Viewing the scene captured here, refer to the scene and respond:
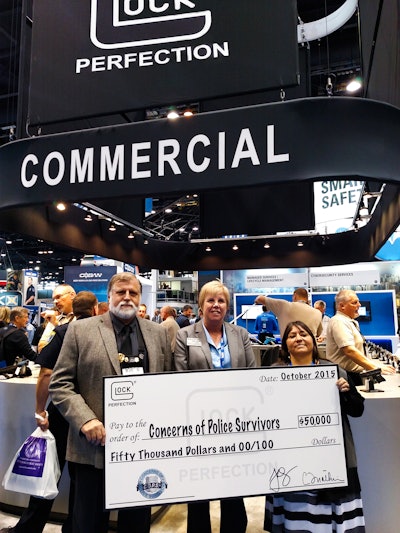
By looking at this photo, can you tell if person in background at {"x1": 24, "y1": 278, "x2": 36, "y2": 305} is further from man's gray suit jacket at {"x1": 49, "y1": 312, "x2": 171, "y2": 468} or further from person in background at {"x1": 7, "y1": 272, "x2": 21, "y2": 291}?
man's gray suit jacket at {"x1": 49, "y1": 312, "x2": 171, "y2": 468}

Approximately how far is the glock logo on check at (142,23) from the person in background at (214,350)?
119cm

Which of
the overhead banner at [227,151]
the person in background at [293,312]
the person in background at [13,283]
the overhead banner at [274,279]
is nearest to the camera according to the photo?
the overhead banner at [227,151]

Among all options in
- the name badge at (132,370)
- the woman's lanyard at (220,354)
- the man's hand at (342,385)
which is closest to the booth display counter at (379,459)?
the man's hand at (342,385)

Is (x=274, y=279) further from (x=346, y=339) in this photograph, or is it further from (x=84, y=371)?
(x=84, y=371)

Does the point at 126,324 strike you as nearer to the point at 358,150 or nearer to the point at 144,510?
the point at 144,510

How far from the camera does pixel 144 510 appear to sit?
1.89 meters

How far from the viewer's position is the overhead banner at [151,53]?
1.38 meters

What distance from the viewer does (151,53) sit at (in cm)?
148

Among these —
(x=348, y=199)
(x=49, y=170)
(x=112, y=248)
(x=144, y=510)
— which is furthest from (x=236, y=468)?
(x=112, y=248)

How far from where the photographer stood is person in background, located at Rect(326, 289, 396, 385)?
2678mm
